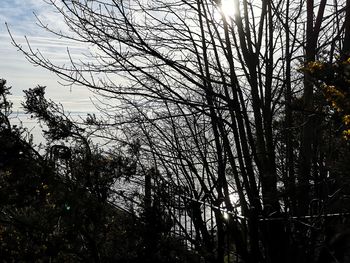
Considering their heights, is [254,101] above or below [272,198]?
above

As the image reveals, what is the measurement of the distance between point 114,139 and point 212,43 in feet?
7.41

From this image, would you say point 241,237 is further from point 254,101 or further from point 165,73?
point 165,73

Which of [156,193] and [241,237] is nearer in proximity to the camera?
[156,193]

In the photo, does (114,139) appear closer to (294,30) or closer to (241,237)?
(241,237)

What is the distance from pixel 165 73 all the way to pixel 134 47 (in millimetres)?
1107

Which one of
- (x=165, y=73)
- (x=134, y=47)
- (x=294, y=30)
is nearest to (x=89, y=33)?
(x=134, y=47)

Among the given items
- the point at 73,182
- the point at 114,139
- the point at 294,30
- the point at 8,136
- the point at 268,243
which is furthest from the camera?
the point at 114,139

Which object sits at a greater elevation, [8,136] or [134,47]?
[134,47]

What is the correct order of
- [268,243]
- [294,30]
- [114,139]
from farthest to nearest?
[114,139] → [294,30] → [268,243]

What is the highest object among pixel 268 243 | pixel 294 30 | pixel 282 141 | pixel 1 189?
pixel 294 30

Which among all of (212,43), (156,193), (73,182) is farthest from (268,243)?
(212,43)

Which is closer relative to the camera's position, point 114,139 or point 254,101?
point 254,101

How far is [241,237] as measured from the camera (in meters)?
5.69

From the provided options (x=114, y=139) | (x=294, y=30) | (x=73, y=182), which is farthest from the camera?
(x=114, y=139)
